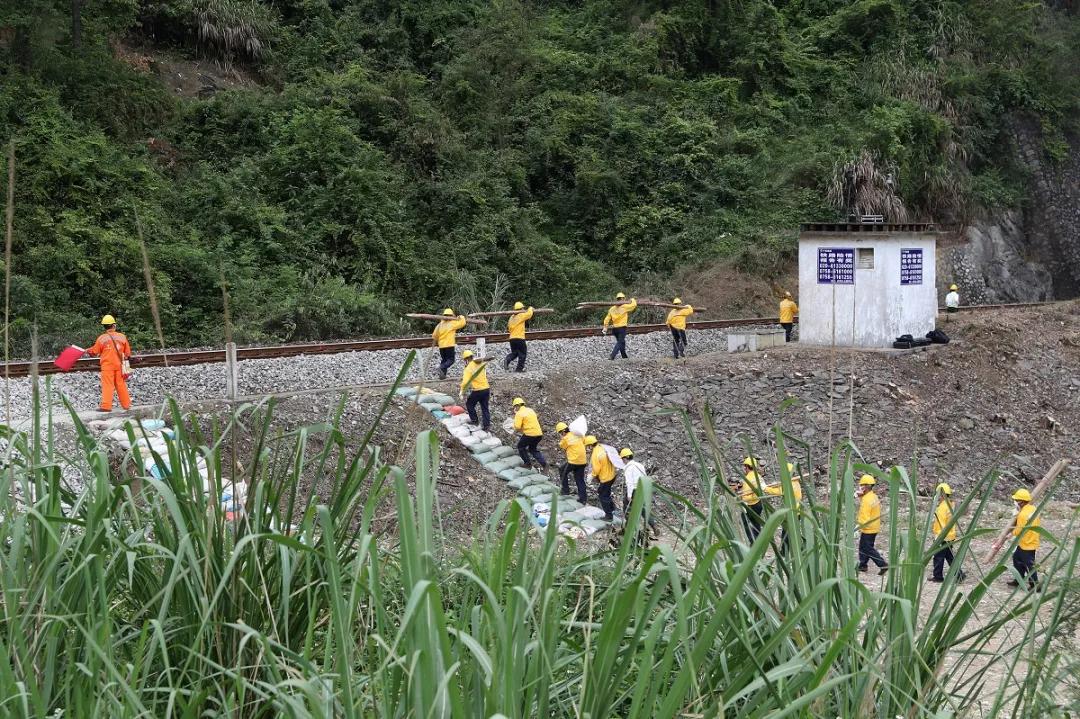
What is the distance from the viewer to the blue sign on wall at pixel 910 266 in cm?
2189

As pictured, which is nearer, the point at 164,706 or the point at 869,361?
the point at 164,706

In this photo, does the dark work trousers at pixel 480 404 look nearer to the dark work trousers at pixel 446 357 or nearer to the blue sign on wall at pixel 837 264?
the dark work trousers at pixel 446 357

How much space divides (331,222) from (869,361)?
11.5 m

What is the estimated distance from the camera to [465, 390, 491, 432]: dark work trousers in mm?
14814

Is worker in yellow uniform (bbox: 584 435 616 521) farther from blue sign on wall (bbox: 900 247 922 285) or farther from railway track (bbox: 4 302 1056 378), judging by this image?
blue sign on wall (bbox: 900 247 922 285)

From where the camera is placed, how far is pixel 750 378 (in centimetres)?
1873

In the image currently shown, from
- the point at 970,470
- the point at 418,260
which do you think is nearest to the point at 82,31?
the point at 418,260

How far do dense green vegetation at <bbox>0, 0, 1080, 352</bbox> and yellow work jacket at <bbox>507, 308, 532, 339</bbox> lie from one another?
521 centimetres

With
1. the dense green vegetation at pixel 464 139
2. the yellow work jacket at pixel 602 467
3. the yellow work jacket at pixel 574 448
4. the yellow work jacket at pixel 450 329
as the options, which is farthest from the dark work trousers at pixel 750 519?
the dense green vegetation at pixel 464 139

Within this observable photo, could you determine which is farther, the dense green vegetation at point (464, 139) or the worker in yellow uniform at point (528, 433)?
the dense green vegetation at point (464, 139)

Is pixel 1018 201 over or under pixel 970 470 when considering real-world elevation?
over

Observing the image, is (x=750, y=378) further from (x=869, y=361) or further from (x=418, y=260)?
(x=418, y=260)

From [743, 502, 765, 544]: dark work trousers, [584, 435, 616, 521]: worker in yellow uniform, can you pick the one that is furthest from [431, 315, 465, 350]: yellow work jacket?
[743, 502, 765, 544]: dark work trousers

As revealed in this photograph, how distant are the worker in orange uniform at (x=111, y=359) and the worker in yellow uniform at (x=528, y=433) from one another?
4695mm
